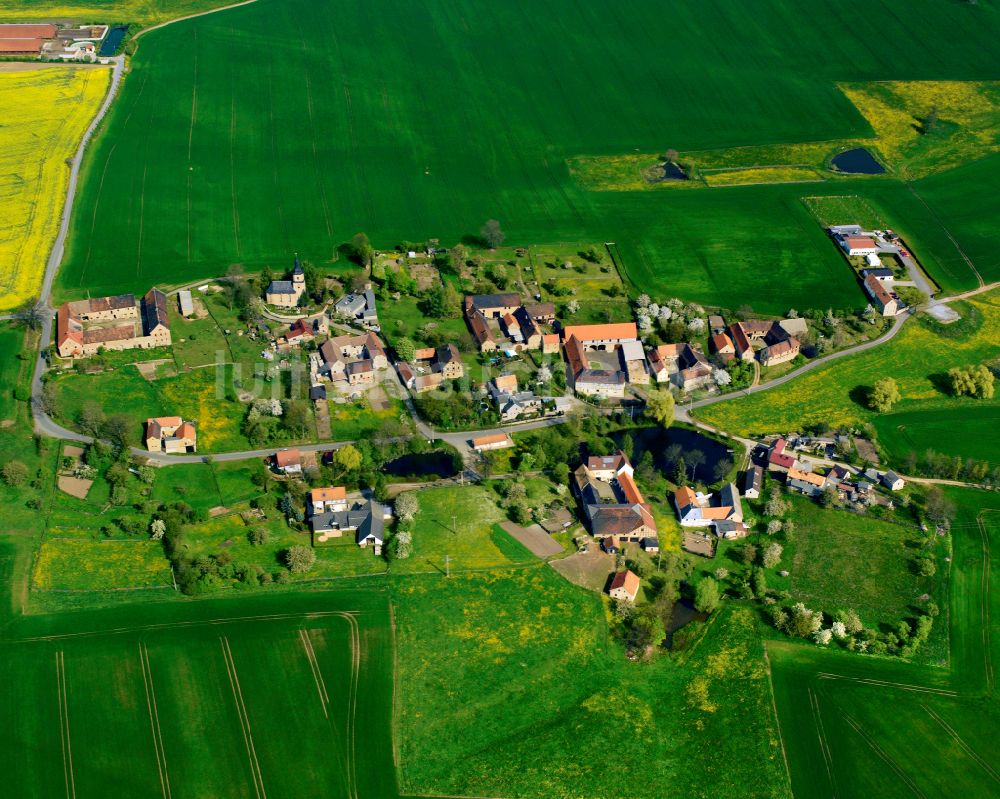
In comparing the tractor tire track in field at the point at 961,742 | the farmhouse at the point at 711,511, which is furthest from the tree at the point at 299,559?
the tractor tire track in field at the point at 961,742

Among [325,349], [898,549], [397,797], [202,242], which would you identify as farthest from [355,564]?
[202,242]

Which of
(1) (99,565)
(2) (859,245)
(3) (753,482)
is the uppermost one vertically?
(2) (859,245)

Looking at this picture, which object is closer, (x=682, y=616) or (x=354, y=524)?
(x=682, y=616)

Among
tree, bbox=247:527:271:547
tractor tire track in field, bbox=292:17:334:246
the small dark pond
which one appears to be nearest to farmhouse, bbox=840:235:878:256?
the small dark pond

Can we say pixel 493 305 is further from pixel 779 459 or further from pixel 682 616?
pixel 682 616

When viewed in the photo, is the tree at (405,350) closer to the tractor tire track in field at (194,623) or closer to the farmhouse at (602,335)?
the farmhouse at (602,335)

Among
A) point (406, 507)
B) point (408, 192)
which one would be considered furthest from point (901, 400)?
point (408, 192)

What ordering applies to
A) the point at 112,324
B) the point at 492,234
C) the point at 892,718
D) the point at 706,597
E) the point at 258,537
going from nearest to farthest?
the point at 892,718 < the point at 706,597 < the point at 258,537 < the point at 112,324 < the point at 492,234
